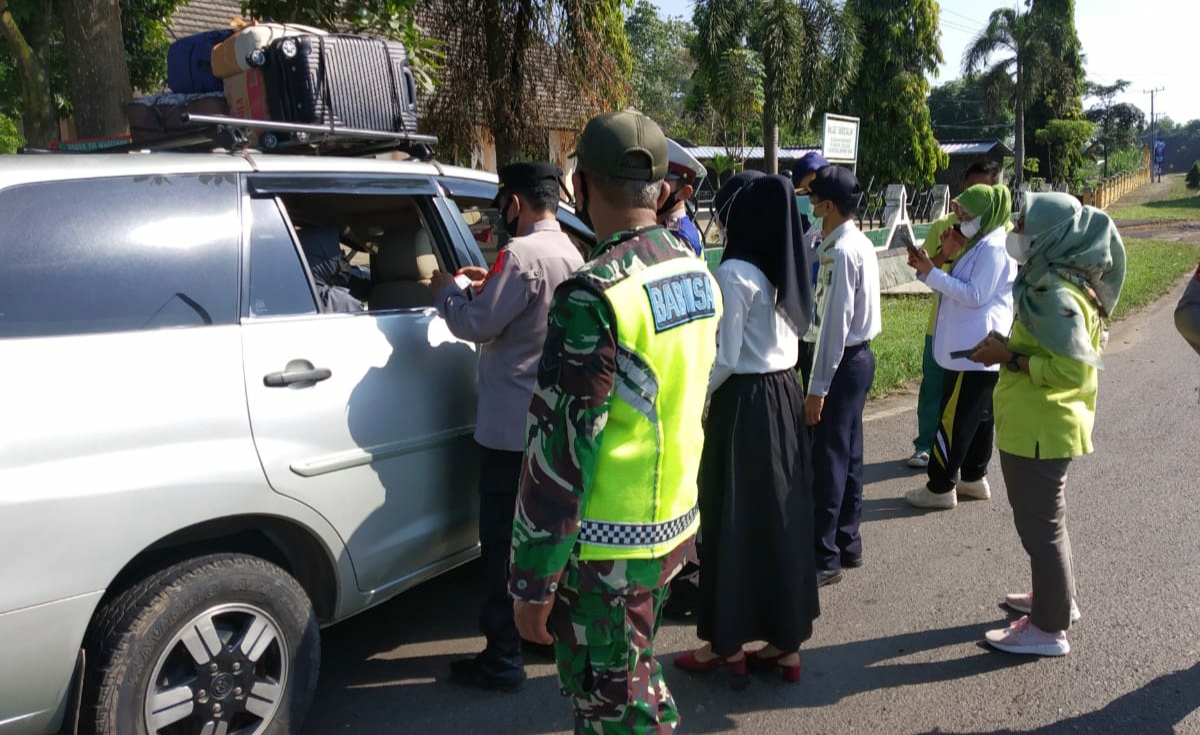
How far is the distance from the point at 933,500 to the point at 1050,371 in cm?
204

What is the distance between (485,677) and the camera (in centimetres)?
329

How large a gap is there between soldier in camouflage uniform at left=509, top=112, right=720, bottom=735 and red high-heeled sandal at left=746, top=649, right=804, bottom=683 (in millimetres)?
1336

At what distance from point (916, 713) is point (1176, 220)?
41290 millimetres

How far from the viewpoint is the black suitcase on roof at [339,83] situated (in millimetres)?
3408

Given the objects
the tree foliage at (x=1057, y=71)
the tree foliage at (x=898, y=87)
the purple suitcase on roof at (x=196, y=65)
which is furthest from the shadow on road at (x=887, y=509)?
the tree foliage at (x=1057, y=71)

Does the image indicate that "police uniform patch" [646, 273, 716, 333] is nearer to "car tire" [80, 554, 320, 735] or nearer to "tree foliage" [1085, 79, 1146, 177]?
"car tire" [80, 554, 320, 735]

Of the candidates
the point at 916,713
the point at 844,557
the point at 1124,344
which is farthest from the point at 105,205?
the point at 1124,344

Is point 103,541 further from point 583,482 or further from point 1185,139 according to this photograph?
point 1185,139

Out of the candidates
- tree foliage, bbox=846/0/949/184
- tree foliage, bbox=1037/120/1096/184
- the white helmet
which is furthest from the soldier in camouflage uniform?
tree foliage, bbox=1037/120/1096/184

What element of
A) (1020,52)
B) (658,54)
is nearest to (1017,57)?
(1020,52)

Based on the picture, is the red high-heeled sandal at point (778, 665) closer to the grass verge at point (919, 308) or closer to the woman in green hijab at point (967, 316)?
the woman in green hijab at point (967, 316)

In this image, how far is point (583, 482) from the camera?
1.93 metres

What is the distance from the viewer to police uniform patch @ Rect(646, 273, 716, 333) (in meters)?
1.96

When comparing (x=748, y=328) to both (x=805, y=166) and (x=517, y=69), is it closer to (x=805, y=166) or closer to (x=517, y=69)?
(x=805, y=166)
